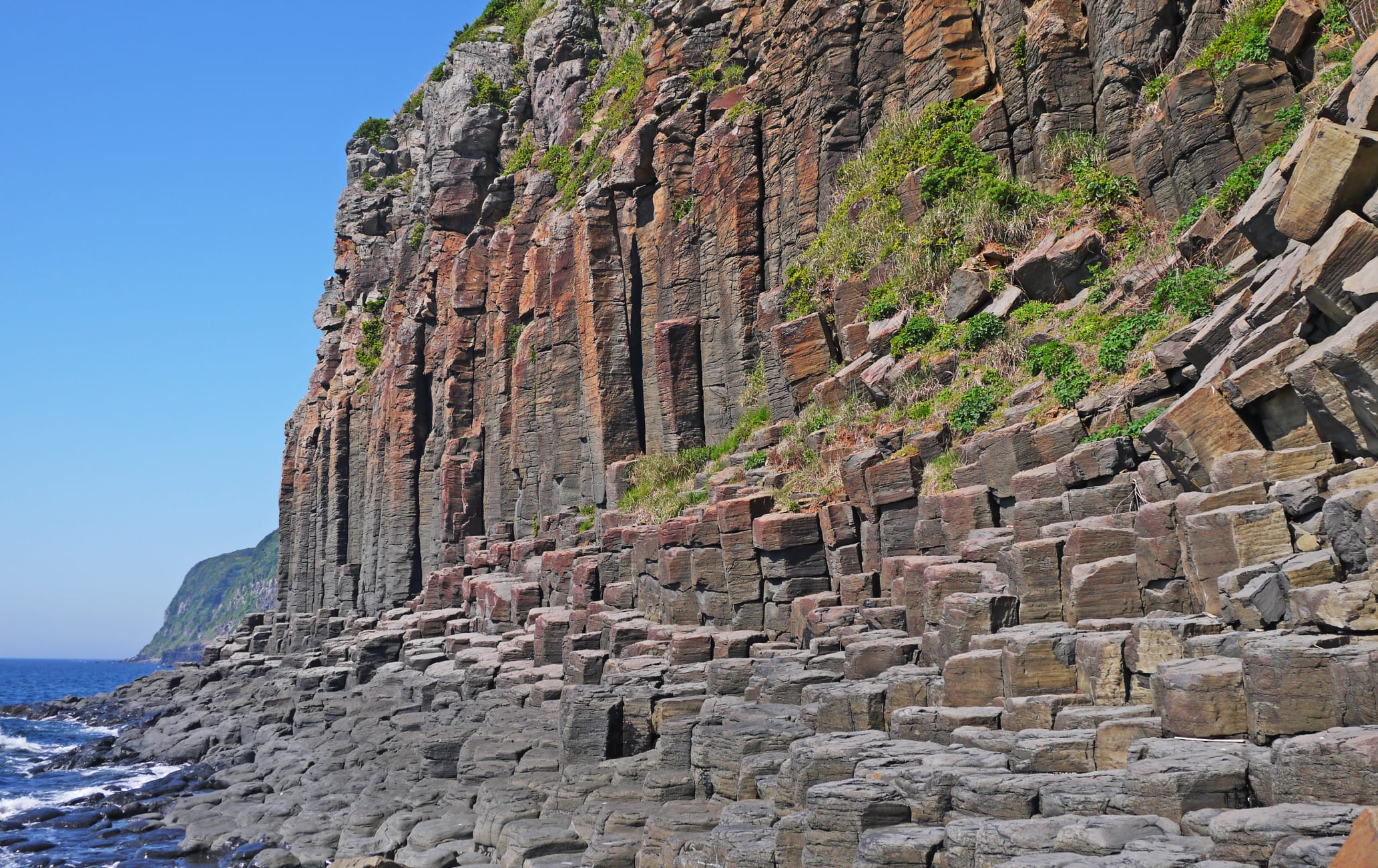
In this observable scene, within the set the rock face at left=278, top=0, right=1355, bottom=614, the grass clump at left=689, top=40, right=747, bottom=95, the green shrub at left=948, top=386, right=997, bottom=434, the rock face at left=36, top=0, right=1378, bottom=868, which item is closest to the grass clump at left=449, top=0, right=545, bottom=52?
the rock face at left=278, top=0, right=1355, bottom=614

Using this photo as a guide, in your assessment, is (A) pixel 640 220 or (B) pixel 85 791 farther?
(A) pixel 640 220

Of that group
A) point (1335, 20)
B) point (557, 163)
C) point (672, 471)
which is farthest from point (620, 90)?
point (1335, 20)

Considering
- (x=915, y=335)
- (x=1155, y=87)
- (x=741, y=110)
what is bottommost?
(x=915, y=335)

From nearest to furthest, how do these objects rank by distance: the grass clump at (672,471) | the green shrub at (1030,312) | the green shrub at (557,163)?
the green shrub at (1030,312) < the grass clump at (672,471) < the green shrub at (557,163)

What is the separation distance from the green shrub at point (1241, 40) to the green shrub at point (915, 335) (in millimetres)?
6627

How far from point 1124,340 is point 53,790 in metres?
35.4

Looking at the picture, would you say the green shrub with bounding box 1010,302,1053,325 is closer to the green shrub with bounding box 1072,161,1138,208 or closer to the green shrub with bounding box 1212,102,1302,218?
the green shrub with bounding box 1072,161,1138,208

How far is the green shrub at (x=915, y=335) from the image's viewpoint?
828 inches

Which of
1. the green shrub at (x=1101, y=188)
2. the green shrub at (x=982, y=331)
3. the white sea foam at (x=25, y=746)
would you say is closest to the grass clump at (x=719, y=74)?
the green shrub at (x=1101, y=188)

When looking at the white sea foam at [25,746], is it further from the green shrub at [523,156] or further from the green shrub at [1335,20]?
the green shrub at [1335,20]

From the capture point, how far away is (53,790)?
3338cm

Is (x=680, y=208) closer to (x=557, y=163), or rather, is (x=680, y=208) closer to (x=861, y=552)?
(x=557, y=163)

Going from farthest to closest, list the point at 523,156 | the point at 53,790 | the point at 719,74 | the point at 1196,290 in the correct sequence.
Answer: the point at 523,156 < the point at 719,74 < the point at 53,790 < the point at 1196,290

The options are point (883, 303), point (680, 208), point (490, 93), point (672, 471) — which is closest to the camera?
point (883, 303)
